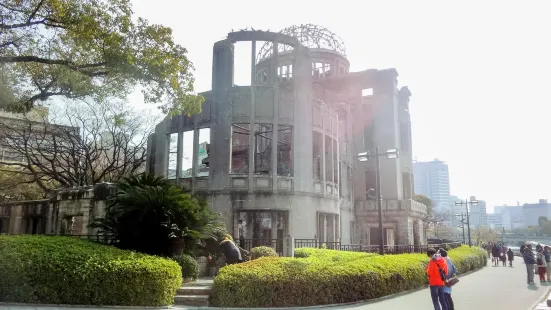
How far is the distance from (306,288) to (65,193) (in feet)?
53.6

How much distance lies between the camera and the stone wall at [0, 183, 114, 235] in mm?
19328

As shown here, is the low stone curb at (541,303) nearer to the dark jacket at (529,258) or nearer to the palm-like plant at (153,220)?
the dark jacket at (529,258)

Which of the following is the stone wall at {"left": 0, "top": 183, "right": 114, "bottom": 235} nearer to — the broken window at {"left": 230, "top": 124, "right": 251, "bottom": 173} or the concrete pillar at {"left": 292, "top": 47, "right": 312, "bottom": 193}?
the concrete pillar at {"left": 292, "top": 47, "right": 312, "bottom": 193}

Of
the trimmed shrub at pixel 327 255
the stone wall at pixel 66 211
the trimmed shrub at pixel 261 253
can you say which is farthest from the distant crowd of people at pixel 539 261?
the stone wall at pixel 66 211

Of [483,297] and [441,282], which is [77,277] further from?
[483,297]

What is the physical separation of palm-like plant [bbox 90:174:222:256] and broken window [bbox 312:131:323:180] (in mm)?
10578

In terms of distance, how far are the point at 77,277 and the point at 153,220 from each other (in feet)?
11.7

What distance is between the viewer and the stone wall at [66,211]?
19.3 metres

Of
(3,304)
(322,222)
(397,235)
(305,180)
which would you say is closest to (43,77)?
(3,304)

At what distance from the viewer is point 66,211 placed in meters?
21.1

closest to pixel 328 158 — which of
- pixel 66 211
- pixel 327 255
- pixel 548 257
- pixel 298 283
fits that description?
pixel 327 255

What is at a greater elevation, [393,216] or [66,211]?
[393,216]

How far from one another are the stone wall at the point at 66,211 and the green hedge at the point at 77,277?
8068 mm

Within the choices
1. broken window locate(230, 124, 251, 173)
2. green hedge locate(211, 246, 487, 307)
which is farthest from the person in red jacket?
broken window locate(230, 124, 251, 173)
